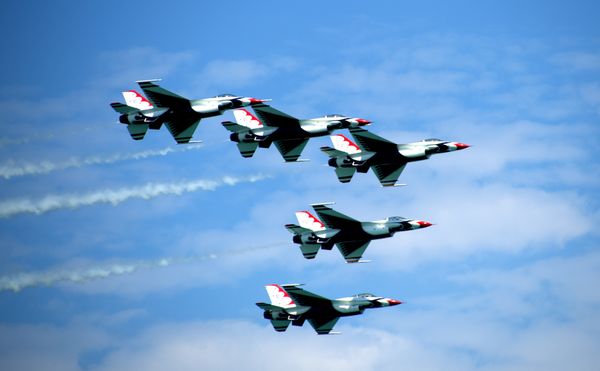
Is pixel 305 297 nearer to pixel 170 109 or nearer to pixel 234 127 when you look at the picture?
pixel 234 127

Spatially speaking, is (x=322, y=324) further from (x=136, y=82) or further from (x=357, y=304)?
(x=136, y=82)

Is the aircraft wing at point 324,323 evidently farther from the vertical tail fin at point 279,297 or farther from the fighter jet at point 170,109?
the fighter jet at point 170,109

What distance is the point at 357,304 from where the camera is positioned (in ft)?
330

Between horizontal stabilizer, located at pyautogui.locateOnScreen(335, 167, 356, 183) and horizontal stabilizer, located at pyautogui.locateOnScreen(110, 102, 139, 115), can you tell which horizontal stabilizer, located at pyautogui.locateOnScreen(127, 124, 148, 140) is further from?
horizontal stabilizer, located at pyautogui.locateOnScreen(335, 167, 356, 183)

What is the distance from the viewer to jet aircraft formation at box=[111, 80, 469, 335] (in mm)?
96312

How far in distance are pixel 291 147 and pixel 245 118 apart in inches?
209

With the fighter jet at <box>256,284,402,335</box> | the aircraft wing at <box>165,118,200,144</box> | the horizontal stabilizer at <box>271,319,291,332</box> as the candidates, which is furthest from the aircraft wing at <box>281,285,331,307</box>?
the aircraft wing at <box>165,118,200,144</box>

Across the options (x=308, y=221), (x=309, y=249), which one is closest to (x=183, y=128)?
(x=308, y=221)

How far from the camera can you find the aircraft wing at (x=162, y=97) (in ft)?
313

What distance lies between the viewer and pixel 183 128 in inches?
3834

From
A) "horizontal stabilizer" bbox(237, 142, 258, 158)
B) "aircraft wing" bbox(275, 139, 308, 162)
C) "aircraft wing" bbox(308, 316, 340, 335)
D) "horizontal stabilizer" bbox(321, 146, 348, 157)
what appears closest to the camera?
"horizontal stabilizer" bbox(237, 142, 258, 158)

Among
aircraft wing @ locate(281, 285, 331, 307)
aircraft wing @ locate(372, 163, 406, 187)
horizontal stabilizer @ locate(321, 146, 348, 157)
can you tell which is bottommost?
aircraft wing @ locate(281, 285, 331, 307)

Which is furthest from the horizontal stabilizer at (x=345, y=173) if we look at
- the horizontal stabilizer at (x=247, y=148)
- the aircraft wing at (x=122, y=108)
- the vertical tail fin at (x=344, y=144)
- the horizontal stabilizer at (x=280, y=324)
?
the aircraft wing at (x=122, y=108)

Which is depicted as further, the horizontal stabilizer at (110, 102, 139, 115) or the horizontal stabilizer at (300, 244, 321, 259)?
the horizontal stabilizer at (300, 244, 321, 259)
